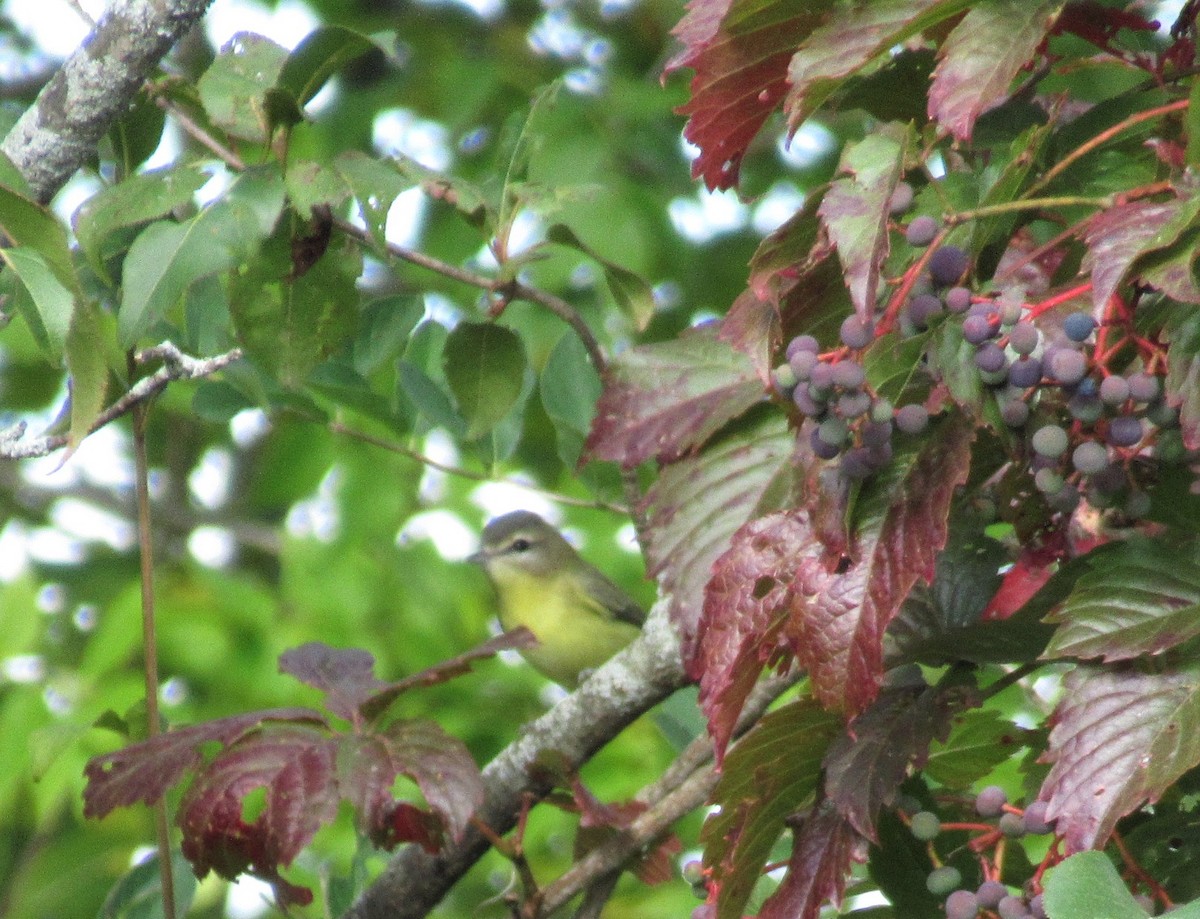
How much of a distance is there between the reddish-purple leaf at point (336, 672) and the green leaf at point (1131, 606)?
103 cm

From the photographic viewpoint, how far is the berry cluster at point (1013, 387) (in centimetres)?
130

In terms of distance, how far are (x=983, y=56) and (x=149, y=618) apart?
1.31 m

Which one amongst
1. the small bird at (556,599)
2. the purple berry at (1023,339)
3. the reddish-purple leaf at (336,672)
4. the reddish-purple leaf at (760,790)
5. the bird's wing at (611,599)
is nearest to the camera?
the purple berry at (1023,339)

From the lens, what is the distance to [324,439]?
6410mm

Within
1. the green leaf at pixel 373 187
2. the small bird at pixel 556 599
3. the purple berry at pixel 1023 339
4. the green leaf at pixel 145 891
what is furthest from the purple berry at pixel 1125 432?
the small bird at pixel 556 599

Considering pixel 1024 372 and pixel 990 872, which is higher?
pixel 1024 372

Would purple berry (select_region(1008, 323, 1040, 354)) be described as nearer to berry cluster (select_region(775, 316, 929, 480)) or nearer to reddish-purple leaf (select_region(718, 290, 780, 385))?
berry cluster (select_region(775, 316, 929, 480))

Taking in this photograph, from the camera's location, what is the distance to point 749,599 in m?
1.48

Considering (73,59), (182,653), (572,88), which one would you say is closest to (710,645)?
(73,59)

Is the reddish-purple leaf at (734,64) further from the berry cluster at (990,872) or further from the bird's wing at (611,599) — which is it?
the bird's wing at (611,599)

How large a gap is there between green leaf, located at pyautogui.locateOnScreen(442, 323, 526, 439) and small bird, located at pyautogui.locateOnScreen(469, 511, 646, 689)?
124 inches

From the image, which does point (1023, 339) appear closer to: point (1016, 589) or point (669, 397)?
point (669, 397)

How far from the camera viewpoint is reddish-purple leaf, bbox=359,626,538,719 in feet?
6.41

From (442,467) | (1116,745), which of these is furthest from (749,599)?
(442,467)
